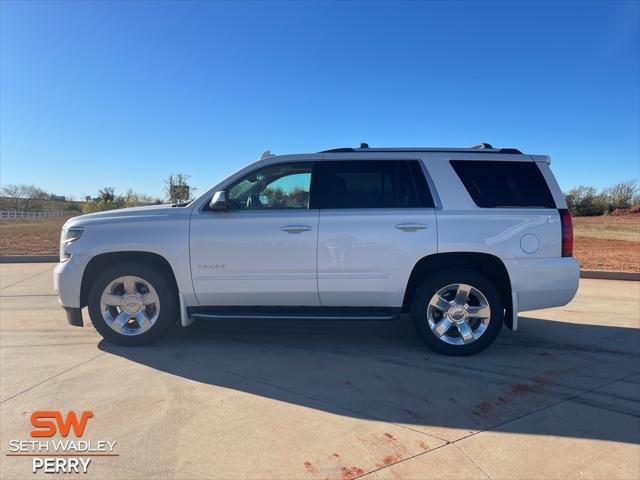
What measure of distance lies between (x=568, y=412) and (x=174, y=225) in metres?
3.82

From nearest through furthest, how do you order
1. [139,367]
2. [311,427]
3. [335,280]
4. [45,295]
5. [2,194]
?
[311,427] → [139,367] → [335,280] → [45,295] → [2,194]

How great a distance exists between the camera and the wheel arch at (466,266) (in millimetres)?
4066

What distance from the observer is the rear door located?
398cm

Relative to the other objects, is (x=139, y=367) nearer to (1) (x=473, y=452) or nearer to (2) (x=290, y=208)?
(2) (x=290, y=208)

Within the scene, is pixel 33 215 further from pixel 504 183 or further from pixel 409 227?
pixel 504 183

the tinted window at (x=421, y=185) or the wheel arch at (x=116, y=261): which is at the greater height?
the tinted window at (x=421, y=185)

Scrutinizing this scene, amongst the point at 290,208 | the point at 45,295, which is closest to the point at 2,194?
the point at 45,295

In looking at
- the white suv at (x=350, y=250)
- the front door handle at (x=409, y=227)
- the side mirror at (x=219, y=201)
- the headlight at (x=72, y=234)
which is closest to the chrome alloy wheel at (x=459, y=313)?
the white suv at (x=350, y=250)

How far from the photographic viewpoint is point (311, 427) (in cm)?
278

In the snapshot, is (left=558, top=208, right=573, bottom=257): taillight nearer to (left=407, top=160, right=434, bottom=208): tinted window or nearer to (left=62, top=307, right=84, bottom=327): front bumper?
(left=407, top=160, right=434, bottom=208): tinted window

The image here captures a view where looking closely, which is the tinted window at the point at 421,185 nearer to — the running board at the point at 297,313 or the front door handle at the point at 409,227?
the front door handle at the point at 409,227

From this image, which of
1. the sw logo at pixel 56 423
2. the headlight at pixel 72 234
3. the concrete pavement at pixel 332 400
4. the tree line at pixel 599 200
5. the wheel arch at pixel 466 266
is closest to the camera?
the concrete pavement at pixel 332 400

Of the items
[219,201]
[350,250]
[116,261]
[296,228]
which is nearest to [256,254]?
[296,228]

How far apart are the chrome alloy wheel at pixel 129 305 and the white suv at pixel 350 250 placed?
14mm
